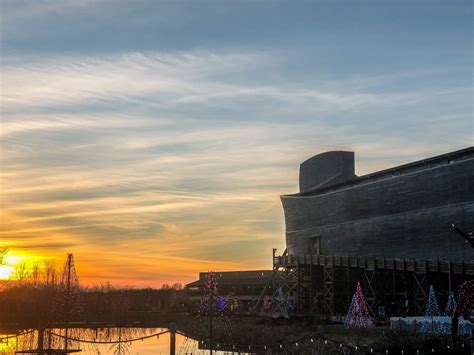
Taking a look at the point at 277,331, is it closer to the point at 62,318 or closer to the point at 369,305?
the point at 369,305

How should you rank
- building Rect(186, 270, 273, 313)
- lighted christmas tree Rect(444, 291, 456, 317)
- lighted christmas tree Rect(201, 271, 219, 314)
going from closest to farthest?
lighted christmas tree Rect(201, 271, 219, 314), lighted christmas tree Rect(444, 291, 456, 317), building Rect(186, 270, 273, 313)

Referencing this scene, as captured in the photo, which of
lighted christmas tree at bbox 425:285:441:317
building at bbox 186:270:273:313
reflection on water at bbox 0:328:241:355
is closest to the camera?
reflection on water at bbox 0:328:241:355

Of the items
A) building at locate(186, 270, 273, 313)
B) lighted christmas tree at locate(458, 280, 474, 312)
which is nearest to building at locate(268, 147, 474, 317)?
building at locate(186, 270, 273, 313)

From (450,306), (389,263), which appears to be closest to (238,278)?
(389,263)

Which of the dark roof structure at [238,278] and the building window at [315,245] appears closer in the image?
the building window at [315,245]

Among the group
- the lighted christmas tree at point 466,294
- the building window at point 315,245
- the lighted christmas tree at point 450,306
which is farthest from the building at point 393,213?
the lighted christmas tree at point 466,294

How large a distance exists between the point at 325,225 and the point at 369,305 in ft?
67.1

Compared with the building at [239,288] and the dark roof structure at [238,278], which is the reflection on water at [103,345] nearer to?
the building at [239,288]

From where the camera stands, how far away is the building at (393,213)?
72.7 m

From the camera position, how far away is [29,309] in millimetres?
88938

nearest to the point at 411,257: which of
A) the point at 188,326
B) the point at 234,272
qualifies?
the point at 188,326

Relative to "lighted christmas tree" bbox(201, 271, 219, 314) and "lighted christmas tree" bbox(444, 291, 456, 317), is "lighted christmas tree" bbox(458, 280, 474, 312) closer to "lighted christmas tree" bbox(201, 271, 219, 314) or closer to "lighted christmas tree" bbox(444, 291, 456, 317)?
"lighted christmas tree" bbox(201, 271, 219, 314)

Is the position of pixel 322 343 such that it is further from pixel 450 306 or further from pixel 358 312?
pixel 358 312

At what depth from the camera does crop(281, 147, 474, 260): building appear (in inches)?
2862
